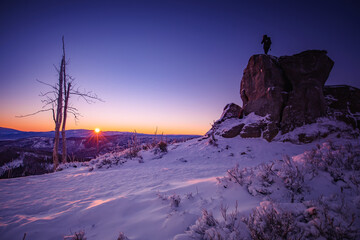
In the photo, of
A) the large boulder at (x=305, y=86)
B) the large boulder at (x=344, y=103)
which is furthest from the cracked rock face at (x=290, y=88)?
the large boulder at (x=344, y=103)

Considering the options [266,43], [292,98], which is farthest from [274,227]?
[266,43]

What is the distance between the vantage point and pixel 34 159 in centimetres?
2528

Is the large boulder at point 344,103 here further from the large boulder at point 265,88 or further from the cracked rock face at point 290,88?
the large boulder at point 265,88

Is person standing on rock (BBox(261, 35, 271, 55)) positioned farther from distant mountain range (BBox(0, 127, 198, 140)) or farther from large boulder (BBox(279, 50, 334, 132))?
distant mountain range (BBox(0, 127, 198, 140))

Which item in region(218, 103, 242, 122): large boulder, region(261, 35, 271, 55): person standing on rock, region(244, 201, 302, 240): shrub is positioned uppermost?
region(261, 35, 271, 55): person standing on rock

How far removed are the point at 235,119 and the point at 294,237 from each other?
972 cm

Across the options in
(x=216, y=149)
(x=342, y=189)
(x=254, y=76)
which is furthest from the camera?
(x=254, y=76)

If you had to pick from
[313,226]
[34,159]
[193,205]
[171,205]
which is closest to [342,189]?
[313,226]

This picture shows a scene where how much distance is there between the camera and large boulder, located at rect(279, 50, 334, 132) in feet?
26.6

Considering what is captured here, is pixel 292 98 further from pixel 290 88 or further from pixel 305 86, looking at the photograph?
pixel 305 86

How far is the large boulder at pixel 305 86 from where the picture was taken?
8.12 metres

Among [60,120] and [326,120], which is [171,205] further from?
[60,120]

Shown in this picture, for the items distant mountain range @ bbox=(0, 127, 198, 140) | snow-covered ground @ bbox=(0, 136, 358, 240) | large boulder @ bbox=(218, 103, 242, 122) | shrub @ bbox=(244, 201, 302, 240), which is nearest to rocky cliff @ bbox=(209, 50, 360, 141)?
large boulder @ bbox=(218, 103, 242, 122)

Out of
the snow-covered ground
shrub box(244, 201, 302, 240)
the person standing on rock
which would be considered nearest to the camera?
shrub box(244, 201, 302, 240)
